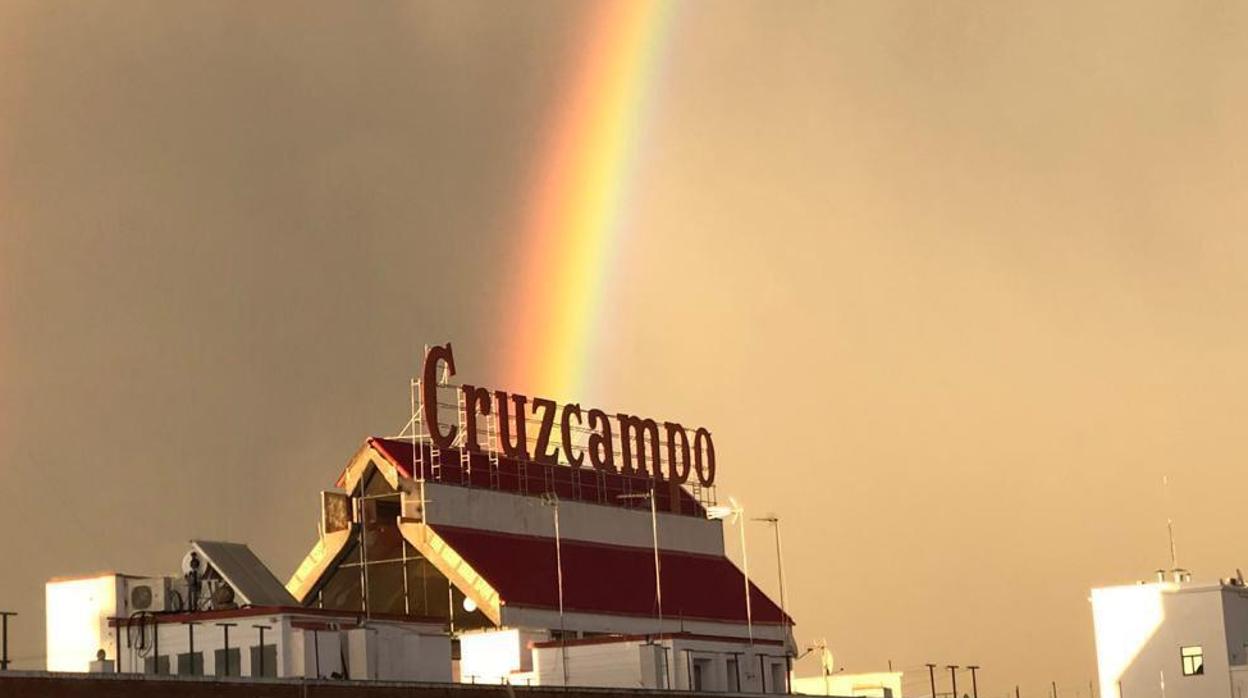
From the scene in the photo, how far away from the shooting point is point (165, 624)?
293 feet

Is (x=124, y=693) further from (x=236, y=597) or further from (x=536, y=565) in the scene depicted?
(x=536, y=565)

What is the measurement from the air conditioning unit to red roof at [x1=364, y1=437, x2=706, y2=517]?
2637 centimetres

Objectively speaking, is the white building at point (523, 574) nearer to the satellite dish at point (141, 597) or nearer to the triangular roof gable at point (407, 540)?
the triangular roof gable at point (407, 540)

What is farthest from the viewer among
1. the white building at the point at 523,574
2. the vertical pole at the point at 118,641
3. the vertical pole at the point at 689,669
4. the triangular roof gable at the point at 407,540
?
the triangular roof gable at the point at 407,540

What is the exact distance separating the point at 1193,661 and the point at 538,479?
44.9 m

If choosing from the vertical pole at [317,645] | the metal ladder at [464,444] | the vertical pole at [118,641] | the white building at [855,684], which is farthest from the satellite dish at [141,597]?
the white building at [855,684]

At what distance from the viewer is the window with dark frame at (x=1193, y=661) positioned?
14325cm

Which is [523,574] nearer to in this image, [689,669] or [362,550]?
[362,550]

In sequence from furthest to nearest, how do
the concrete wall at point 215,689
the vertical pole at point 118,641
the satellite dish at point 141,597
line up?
the satellite dish at point 141,597 < the vertical pole at point 118,641 < the concrete wall at point 215,689

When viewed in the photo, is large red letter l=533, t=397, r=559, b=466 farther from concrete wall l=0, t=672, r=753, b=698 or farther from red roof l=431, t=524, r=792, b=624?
concrete wall l=0, t=672, r=753, b=698

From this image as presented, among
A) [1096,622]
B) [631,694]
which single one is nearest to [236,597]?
[631,694]

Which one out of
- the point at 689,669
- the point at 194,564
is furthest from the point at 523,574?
the point at 194,564

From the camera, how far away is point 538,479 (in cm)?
12769

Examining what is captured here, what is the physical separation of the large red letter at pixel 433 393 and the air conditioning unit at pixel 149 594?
29095 mm
